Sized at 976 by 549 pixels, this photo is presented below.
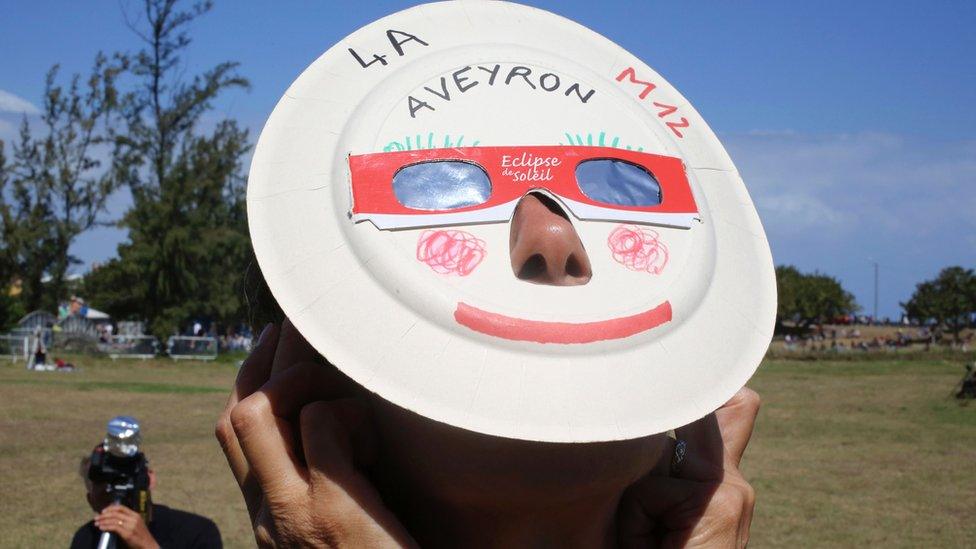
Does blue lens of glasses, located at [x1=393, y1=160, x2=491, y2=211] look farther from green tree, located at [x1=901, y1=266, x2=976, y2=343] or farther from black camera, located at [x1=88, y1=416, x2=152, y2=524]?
green tree, located at [x1=901, y1=266, x2=976, y2=343]

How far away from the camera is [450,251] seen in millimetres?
1157

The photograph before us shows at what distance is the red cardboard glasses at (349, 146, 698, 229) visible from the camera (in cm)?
119

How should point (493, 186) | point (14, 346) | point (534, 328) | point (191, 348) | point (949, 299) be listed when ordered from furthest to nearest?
point (949, 299) → point (191, 348) → point (14, 346) → point (493, 186) → point (534, 328)

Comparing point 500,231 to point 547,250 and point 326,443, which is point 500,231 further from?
point 326,443

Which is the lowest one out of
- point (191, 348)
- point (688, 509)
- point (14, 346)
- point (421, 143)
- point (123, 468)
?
point (14, 346)

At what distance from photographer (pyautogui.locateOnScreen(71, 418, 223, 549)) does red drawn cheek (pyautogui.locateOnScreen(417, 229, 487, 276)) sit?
4.34 metres

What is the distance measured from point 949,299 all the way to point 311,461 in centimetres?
8505

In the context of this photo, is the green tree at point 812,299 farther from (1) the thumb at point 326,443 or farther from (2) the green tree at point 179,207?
(1) the thumb at point 326,443

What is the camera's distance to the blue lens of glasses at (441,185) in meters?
1.21

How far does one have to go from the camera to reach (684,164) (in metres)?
1.40

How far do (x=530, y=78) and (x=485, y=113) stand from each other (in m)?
0.11

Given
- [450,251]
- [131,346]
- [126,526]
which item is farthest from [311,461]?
[131,346]

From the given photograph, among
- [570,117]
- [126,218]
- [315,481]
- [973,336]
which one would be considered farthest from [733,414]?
[973,336]

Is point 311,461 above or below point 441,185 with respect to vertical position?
below
